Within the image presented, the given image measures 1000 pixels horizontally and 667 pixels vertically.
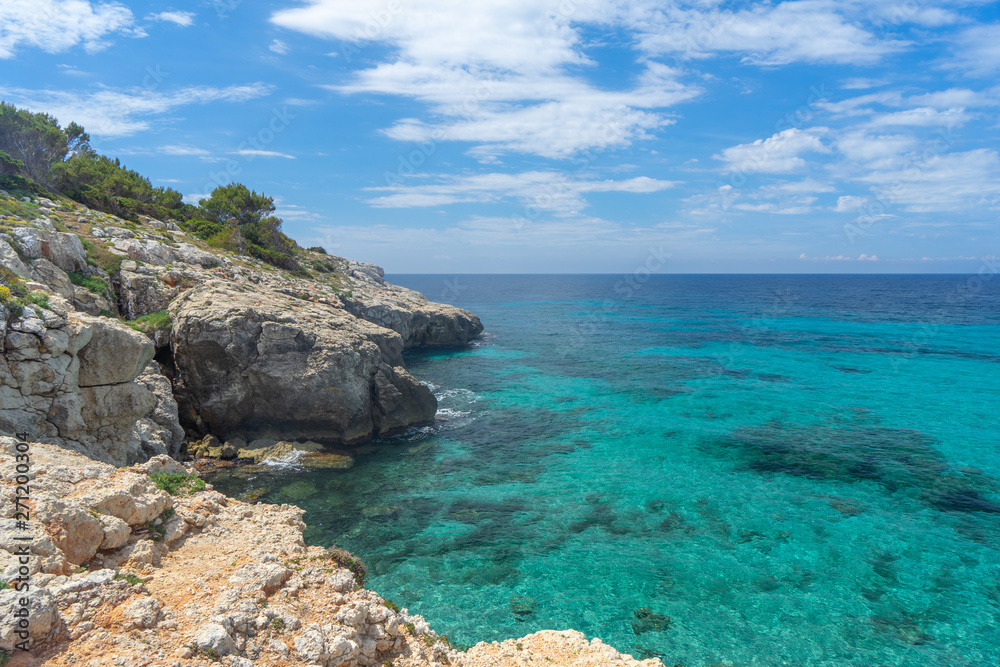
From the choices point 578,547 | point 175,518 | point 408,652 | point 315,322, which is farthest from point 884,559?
point 315,322

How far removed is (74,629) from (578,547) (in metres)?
15.4

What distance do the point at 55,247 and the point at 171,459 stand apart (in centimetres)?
1961

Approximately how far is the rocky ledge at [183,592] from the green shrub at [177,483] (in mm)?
48

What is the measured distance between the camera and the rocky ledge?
754 cm

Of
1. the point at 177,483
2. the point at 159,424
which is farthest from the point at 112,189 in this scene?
the point at 177,483

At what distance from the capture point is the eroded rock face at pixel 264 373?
27.2 metres

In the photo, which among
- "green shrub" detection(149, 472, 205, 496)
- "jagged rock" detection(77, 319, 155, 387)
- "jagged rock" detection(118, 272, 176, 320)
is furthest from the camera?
"jagged rock" detection(118, 272, 176, 320)

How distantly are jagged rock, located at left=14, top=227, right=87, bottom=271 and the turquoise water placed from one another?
13.8 m

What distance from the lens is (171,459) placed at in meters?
13.2

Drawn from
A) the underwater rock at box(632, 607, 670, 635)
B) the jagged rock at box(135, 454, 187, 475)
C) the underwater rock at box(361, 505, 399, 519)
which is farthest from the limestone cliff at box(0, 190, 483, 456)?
the underwater rock at box(632, 607, 670, 635)

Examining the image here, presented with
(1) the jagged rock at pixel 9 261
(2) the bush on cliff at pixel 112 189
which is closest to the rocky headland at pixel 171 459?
(1) the jagged rock at pixel 9 261

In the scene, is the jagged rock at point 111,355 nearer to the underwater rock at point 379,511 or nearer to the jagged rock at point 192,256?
the underwater rock at point 379,511

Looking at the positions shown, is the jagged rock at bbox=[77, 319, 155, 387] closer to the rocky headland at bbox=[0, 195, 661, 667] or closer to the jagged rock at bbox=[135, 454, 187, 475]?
the rocky headland at bbox=[0, 195, 661, 667]

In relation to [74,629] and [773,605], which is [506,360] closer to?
[773,605]
